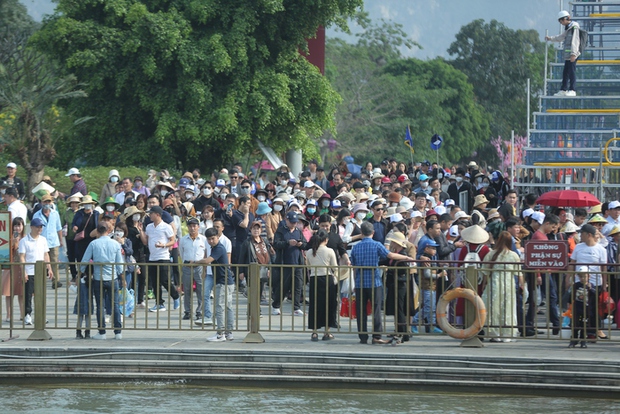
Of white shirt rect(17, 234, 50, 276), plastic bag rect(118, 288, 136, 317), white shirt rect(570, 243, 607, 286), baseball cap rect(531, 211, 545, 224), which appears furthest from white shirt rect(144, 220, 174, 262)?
white shirt rect(570, 243, 607, 286)

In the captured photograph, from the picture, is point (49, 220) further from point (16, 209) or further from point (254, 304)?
point (254, 304)

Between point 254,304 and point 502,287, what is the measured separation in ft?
10.4

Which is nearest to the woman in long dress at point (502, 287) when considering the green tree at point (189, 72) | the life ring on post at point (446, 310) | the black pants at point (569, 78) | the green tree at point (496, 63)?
the life ring on post at point (446, 310)

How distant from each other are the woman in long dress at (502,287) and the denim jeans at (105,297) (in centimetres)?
472

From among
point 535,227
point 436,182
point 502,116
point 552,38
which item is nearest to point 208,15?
point 552,38

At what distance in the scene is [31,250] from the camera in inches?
616

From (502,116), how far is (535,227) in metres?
77.2

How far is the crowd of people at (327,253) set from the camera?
46.1 ft

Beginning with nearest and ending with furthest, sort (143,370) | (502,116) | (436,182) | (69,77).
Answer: (143,370)
(436,182)
(69,77)
(502,116)

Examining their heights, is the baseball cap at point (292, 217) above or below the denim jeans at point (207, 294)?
above

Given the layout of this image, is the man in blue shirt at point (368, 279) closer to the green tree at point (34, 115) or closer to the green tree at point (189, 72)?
the green tree at point (34, 115)

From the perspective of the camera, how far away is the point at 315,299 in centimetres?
1409

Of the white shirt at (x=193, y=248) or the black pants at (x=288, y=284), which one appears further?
the black pants at (x=288, y=284)

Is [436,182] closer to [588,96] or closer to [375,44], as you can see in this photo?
[588,96]
